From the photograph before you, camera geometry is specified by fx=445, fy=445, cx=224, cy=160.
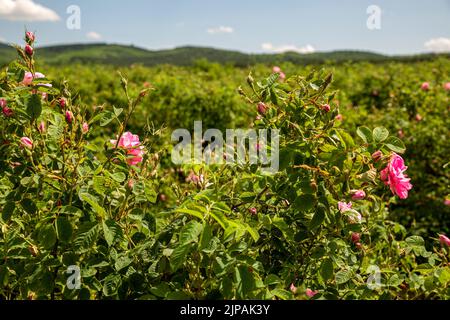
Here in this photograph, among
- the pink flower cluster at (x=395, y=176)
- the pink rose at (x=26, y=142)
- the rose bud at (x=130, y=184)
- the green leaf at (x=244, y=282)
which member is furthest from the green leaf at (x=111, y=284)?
the pink flower cluster at (x=395, y=176)

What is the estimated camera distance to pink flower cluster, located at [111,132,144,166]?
4.73 feet

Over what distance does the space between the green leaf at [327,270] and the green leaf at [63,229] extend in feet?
2.32

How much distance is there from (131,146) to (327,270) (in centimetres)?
72

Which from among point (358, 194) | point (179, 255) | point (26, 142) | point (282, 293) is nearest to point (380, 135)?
point (358, 194)

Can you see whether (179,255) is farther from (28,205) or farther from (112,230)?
(28,205)

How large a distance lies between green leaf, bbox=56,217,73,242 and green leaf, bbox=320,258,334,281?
71 centimetres

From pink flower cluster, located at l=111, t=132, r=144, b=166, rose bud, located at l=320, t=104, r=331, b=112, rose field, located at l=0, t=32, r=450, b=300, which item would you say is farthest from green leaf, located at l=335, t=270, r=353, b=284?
pink flower cluster, located at l=111, t=132, r=144, b=166

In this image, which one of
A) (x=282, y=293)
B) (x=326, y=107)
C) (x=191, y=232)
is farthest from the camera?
(x=326, y=107)

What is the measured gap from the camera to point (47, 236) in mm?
1182

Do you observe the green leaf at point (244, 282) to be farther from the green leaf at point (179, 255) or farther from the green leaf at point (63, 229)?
the green leaf at point (63, 229)

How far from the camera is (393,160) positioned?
1.21 meters

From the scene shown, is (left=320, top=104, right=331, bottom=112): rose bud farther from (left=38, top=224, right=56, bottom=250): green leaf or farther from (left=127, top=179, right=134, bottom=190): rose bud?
(left=38, top=224, right=56, bottom=250): green leaf

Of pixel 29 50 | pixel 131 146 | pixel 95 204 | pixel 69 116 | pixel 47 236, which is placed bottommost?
pixel 47 236
